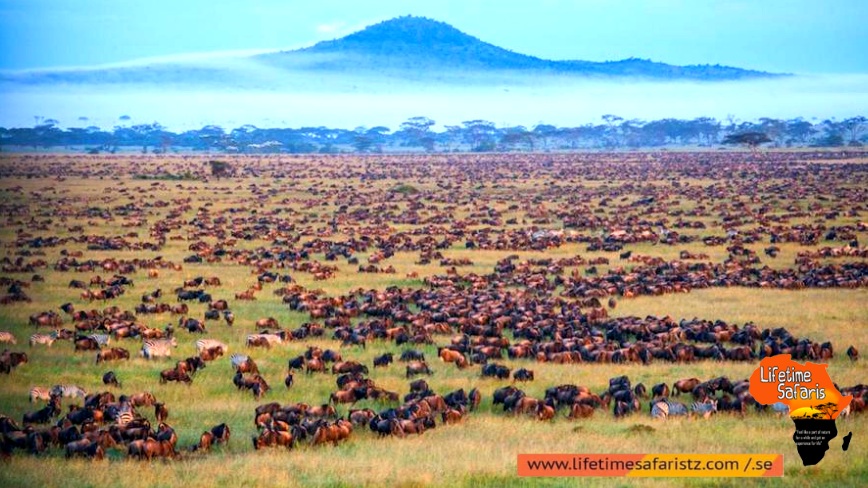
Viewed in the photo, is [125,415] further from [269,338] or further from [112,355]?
[269,338]

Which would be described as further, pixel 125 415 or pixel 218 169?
pixel 218 169

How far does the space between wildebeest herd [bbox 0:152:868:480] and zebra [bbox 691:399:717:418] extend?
0.17 ft

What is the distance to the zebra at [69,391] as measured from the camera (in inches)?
579

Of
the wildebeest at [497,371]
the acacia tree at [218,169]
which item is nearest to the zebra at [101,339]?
the wildebeest at [497,371]

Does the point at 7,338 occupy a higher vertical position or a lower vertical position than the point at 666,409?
lower

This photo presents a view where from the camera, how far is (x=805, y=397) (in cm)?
1394

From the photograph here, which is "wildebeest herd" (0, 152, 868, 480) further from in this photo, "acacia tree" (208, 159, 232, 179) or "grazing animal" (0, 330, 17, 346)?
"acacia tree" (208, 159, 232, 179)

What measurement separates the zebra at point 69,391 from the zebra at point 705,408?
8.51m

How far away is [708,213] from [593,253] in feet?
47.1

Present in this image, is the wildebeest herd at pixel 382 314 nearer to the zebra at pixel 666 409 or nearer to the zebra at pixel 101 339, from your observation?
the zebra at pixel 666 409

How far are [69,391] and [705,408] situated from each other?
29.1 ft

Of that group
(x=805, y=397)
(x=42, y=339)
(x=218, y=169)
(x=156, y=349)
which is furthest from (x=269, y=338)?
(x=218, y=169)

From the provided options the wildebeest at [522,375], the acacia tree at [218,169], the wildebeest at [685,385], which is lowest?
the wildebeest at [522,375]

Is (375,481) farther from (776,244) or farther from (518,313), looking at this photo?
(776,244)
